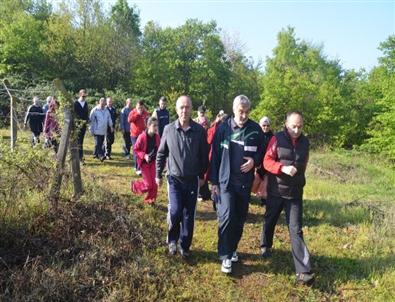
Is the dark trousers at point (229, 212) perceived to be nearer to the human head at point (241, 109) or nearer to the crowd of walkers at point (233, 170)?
the crowd of walkers at point (233, 170)

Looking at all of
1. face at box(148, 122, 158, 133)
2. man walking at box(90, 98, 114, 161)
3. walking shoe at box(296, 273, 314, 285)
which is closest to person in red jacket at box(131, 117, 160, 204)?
face at box(148, 122, 158, 133)

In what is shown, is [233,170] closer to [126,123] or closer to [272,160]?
[272,160]

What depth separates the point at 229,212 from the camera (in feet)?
16.6

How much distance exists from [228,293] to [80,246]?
6.43ft

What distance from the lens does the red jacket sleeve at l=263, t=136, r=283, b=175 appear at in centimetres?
507

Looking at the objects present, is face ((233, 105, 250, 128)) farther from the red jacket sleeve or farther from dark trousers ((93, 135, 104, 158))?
dark trousers ((93, 135, 104, 158))

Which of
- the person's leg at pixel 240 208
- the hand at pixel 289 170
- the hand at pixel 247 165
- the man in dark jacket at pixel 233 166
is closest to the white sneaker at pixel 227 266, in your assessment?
the man in dark jacket at pixel 233 166

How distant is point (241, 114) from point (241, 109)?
68 millimetres

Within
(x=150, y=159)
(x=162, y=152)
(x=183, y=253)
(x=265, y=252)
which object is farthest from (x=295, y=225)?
(x=150, y=159)

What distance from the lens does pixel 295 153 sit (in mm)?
5094

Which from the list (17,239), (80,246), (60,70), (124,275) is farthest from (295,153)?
(60,70)

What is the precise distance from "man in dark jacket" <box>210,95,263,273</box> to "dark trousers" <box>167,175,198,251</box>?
331 millimetres

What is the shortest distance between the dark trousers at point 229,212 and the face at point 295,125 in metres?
0.90

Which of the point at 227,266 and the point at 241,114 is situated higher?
the point at 241,114
